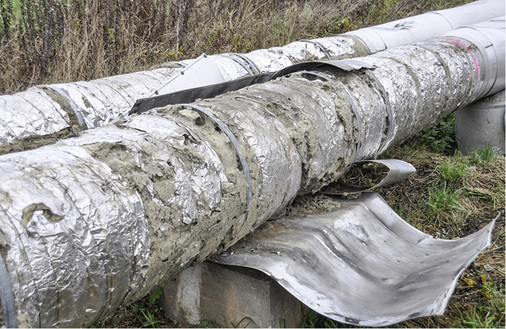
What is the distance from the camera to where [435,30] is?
5.16 meters

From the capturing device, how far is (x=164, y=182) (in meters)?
1.70

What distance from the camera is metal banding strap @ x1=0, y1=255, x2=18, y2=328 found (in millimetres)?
1224

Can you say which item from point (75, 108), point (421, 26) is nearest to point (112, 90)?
point (75, 108)

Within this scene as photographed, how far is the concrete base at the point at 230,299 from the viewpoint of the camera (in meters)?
2.13

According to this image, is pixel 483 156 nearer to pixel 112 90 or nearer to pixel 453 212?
pixel 453 212

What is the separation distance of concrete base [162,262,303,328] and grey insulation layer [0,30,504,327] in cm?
21

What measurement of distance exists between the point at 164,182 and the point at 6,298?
2.11ft

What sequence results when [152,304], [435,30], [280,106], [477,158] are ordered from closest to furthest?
[280,106], [152,304], [477,158], [435,30]

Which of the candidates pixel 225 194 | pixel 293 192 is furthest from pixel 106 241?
pixel 293 192

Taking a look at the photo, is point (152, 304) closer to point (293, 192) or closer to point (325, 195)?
point (293, 192)

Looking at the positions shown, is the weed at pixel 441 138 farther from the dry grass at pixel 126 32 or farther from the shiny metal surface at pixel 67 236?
the shiny metal surface at pixel 67 236

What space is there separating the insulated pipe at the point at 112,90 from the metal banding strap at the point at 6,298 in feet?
4.77

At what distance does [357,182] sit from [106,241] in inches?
97.7

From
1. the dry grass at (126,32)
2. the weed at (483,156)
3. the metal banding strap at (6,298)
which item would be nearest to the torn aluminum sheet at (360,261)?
the metal banding strap at (6,298)
